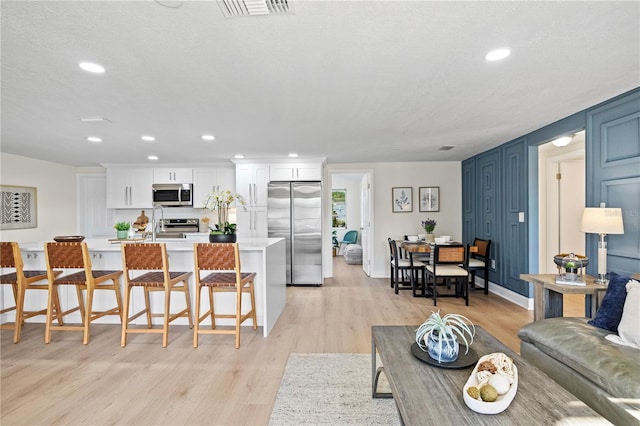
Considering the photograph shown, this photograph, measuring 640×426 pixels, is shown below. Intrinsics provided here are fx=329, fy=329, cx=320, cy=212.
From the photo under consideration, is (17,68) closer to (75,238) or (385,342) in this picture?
(75,238)

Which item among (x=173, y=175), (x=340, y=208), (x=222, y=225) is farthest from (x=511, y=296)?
(x=173, y=175)

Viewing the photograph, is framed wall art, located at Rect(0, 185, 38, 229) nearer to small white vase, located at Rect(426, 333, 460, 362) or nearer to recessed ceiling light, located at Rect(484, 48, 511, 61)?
small white vase, located at Rect(426, 333, 460, 362)

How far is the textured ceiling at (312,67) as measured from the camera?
165 centimetres

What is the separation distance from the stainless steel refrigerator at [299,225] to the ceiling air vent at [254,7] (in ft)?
13.9

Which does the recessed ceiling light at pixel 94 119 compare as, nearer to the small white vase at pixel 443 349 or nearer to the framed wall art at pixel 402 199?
the small white vase at pixel 443 349

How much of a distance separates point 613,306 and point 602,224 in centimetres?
77

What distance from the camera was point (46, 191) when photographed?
6062mm

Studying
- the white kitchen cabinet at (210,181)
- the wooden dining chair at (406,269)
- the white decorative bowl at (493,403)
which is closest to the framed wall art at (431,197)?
the wooden dining chair at (406,269)

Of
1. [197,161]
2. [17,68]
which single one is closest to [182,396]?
[17,68]

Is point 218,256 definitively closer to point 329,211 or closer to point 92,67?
point 92,67

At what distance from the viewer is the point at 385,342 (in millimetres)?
2029

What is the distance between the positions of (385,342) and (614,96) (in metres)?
2.91

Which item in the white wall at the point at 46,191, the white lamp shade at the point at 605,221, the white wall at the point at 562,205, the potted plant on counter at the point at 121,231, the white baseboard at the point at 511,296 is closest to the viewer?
the white lamp shade at the point at 605,221

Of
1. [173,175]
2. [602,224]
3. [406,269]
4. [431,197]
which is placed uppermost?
[173,175]
